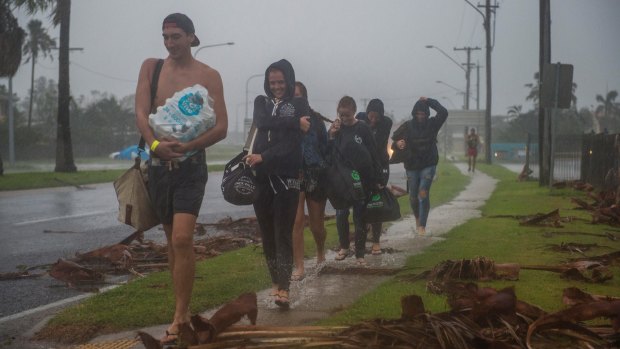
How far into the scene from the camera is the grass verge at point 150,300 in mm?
5434

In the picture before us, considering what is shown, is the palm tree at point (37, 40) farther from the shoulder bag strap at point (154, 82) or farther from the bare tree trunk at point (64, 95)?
the shoulder bag strap at point (154, 82)

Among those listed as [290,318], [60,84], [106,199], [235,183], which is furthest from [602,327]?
[60,84]

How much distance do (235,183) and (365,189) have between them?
2.78 meters

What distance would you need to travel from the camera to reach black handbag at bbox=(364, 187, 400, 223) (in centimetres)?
865

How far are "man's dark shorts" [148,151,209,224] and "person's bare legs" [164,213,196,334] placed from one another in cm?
7

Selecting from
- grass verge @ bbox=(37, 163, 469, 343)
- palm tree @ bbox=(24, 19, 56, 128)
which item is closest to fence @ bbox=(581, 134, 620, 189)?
grass verge @ bbox=(37, 163, 469, 343)

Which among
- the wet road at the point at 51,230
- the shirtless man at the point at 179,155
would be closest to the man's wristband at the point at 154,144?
the shirtless man at the point at 179,155

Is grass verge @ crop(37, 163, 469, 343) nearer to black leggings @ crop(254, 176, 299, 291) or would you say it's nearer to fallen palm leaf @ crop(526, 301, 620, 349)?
black leggings @ crop(254, 176, 299, 291)

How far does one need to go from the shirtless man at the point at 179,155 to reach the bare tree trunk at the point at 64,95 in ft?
90.1

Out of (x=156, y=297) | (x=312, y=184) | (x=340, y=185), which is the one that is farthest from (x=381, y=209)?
(x=156, y=297)

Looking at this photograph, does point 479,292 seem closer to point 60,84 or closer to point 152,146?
point 152,146

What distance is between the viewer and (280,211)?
6250 mm

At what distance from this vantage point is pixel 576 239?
9805 mm

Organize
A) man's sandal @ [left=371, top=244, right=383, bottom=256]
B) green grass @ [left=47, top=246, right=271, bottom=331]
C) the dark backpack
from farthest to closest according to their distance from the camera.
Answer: man's sandal @ [left=371, top=244, right=383, bottom=256]
the dark backpack
green grass @ [left=47, top=246, right=271, bottom=331]
